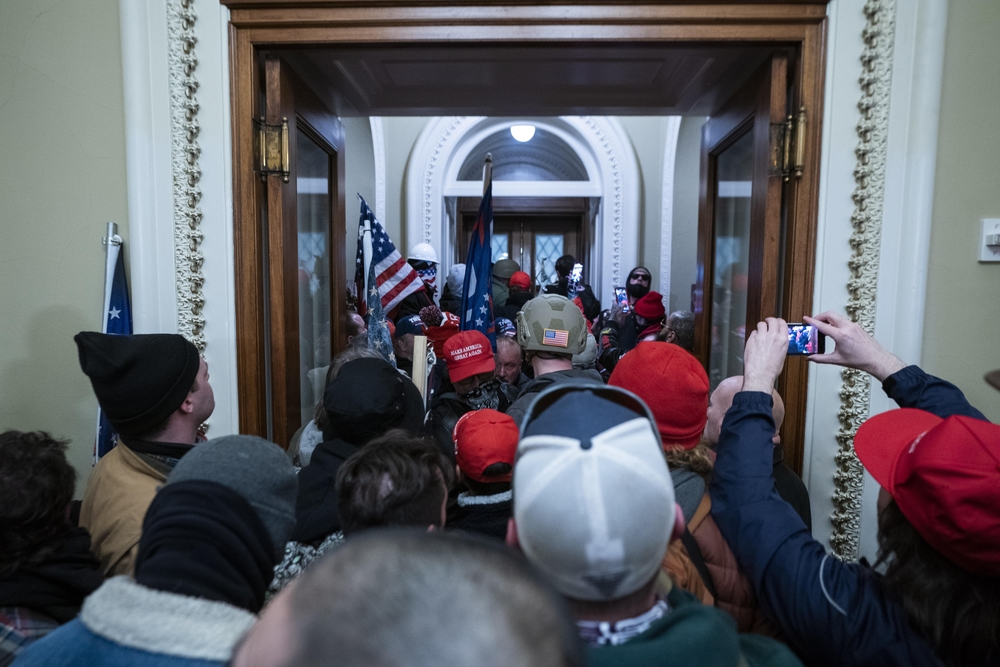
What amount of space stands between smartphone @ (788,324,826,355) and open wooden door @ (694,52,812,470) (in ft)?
1.09

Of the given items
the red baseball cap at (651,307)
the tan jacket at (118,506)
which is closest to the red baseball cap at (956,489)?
the tan jacket at (118,506)

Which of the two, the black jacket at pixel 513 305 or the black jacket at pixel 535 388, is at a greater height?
the black jacket at pixel 513 305

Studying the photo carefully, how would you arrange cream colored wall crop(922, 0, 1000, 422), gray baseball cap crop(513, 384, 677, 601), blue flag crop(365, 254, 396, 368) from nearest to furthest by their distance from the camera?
gray baseball cap crop(513, 384, 677, 601)
cream colored wall crop(922, 0, 1000, 422)
blue flag crop(365, 254, 396, 368)

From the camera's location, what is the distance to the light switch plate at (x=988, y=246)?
1.66 m

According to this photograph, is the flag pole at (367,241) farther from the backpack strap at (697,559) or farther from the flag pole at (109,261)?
the backpack strap at (697,559)

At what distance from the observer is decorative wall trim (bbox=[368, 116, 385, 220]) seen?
606 centimetres

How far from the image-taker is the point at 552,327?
217 centimetres

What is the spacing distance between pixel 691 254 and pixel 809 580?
14.6ft

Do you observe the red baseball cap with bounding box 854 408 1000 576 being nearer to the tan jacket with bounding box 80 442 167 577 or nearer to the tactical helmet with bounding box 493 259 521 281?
the tan jacket with bounding box 80 442 167 577

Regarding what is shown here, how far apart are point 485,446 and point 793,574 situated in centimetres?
67

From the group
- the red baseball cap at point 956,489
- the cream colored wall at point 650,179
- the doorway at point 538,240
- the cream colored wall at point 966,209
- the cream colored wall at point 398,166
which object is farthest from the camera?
the doorway at point 538,240

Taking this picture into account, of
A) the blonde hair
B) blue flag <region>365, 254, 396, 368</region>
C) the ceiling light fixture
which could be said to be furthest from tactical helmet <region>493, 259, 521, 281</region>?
the blonde hair

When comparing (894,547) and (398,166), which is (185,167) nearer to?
(894,547)

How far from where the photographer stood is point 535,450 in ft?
2.31
